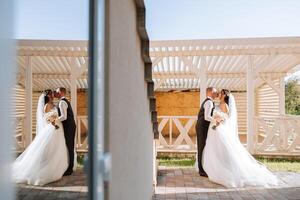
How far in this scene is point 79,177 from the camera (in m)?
1.12

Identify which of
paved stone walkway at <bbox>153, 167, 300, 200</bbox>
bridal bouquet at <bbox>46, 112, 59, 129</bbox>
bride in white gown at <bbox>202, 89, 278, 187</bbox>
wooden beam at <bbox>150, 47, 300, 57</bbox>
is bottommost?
paved stone walkway at <bbox>153, 167, 300, 200</bbox>

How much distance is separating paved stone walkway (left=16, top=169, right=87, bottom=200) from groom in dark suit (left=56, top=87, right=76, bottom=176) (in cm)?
4

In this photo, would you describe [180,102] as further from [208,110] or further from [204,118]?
[208,110]

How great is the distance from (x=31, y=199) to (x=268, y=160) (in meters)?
8.67

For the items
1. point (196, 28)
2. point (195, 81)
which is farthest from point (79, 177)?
point (195, 81)

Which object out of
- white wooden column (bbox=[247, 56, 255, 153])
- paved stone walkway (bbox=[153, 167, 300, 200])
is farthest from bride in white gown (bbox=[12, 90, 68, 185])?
white wooden column (bbox=[247, 56, 255, 153])

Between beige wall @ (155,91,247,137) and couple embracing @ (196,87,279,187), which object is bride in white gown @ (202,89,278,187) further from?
beige wall @ (155,91,247,137)

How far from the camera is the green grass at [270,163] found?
7594 mm

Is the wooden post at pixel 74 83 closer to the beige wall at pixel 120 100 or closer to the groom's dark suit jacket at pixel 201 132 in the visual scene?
the beige wall at pixel 120 100

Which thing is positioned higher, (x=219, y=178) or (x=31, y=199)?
(x=31, y=199)

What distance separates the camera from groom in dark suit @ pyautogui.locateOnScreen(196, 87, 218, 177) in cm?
688

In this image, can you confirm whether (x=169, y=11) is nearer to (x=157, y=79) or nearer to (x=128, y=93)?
(x=157, y=79)

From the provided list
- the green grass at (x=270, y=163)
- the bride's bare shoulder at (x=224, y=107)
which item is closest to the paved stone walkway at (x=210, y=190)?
the green grass at (x=270, y=163)

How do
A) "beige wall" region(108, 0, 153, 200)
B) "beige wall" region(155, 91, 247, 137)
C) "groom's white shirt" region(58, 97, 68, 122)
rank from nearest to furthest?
1. "groom's white shirt" region(58, 97, 68, 122)
2. "beige wall" region(108, 0, 153, 200)
3. "beige wall" region(155, 91, 247, 137)
